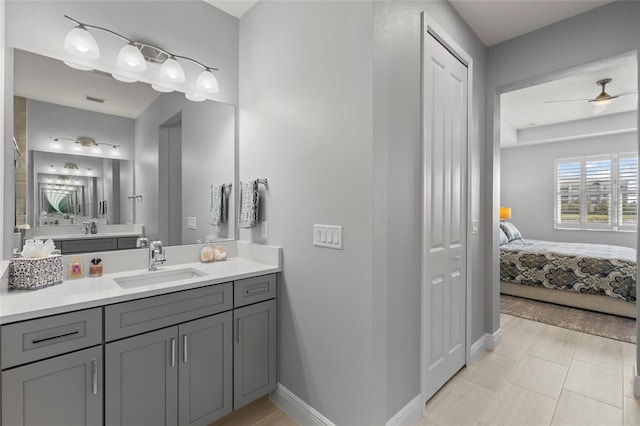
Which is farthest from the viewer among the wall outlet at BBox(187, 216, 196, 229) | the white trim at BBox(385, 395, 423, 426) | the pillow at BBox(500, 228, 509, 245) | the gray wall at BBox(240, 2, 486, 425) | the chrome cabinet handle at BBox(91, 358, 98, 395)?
the pillow at BBox(500, 228, 509, 245)

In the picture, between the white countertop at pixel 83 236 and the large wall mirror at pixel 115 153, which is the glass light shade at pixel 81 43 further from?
the white countertop at pixel 83 236

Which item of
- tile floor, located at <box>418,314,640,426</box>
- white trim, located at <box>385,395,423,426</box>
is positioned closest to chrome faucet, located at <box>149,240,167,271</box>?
white trim, located at <box>385,395,423,426</box>

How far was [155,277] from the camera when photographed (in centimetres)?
189

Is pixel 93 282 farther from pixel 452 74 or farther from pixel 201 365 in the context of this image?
pixel 452 74

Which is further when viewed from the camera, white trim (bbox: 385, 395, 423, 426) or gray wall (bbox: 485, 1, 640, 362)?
gray wall (bbox: 485, 1, 640, 362)

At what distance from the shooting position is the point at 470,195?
95.4 inches

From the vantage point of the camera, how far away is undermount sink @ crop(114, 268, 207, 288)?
70.2 inches

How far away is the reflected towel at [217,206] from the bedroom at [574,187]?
2.98 metres

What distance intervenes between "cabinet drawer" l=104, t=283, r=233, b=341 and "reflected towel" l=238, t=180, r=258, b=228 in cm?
52

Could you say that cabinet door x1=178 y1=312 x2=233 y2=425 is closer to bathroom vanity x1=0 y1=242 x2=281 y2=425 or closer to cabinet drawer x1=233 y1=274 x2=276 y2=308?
bathroom vanity x1=0 y1=242 x2=281 y2=425

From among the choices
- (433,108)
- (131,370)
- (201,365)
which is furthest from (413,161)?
(131,370)

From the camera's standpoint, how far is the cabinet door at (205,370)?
1.57m

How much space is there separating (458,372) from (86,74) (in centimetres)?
326

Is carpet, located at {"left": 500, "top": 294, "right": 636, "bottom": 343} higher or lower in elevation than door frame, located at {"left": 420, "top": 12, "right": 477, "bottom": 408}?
lower
